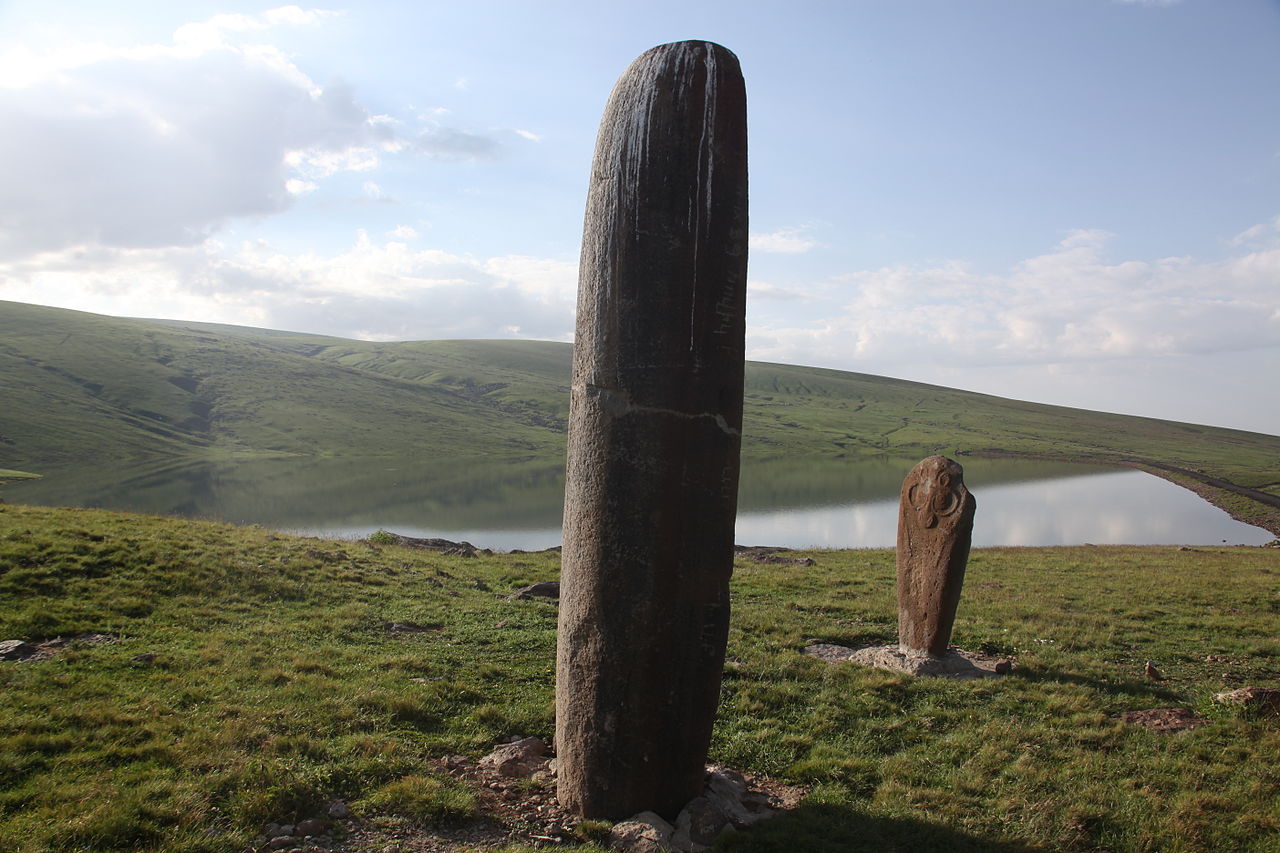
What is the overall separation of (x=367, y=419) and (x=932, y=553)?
12456cm

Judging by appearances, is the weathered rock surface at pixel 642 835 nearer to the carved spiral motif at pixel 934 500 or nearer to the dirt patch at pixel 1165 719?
the dirt patch at pixel 1165 719

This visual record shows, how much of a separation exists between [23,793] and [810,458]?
114658 mm

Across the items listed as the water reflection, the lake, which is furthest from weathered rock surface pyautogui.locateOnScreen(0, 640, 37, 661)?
the water reflection

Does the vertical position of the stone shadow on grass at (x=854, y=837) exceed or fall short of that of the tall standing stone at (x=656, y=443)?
it falls short

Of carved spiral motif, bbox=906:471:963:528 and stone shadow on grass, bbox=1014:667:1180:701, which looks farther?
carved spiral motif, bbox=906:471:963:528

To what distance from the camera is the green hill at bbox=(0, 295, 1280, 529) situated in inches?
3593

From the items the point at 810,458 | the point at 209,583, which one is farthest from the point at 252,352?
the point at 209,583

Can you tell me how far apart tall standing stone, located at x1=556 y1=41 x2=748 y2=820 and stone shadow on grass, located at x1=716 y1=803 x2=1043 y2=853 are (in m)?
0.78

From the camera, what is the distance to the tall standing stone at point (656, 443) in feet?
20.9

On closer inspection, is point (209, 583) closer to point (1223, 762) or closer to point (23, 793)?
point (23, 793)

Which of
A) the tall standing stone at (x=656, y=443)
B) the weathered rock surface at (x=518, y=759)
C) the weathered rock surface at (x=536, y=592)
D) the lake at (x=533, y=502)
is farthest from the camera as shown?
the lake at (x=533, y=502)

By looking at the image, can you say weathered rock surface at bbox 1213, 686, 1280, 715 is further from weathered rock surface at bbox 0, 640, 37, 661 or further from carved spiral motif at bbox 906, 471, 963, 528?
weathered rock surface at bbox 0, 640, 37, 661

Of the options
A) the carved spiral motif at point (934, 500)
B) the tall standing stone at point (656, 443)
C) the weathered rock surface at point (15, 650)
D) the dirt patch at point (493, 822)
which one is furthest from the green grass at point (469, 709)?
the carved spiral motif at point (934, 500)

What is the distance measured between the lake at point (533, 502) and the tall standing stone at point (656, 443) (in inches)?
955
